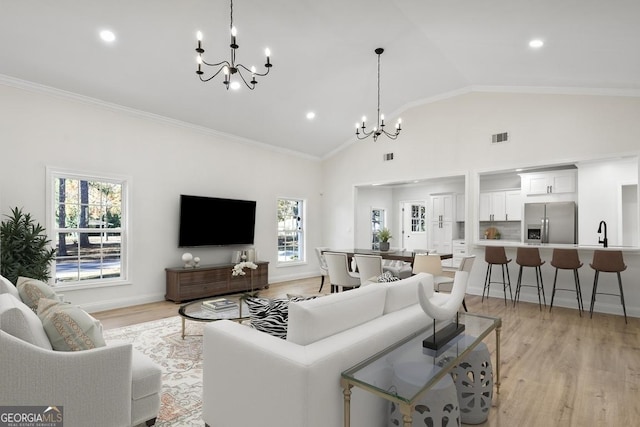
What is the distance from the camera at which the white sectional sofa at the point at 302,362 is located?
1.64 metres

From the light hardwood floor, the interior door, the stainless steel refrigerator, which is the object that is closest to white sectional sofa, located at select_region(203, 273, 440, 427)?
the light hardwood floor

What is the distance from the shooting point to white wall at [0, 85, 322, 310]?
14.6 feet

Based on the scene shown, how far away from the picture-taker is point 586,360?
11.1 ft

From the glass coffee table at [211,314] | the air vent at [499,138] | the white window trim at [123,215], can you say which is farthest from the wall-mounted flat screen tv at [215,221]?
the air vent at [499,138]

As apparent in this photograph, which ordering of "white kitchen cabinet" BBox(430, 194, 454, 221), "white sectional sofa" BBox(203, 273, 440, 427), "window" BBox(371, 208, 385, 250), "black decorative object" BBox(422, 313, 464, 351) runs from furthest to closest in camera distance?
"window" BBox(371, 208, 385, 250), "white kitchen cabinet" BBox(430, 194, 454, 221), "black decorative object" BBox(422, 313, 464, 351), "white sectional sofa" BBox(203, 273, 440, 427)

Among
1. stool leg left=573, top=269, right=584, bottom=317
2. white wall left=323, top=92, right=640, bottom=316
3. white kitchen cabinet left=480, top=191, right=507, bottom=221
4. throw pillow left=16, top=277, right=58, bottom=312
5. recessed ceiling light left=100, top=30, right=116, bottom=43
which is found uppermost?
recessed ceiling light left=100, top=30, right=116, bottom=43

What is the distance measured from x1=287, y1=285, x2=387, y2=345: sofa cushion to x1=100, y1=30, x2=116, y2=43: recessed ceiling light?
3964 mm

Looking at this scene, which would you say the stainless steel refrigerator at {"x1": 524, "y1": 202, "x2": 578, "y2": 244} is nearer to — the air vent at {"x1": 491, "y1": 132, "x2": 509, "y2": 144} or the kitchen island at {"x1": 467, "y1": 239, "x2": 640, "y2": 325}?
the kitchen island at {"x1": 467, "y1": 239, "x2": 640, "y2": 325}

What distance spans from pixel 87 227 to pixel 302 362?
4.93 metres

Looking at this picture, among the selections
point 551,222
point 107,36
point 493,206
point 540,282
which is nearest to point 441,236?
point 493,206

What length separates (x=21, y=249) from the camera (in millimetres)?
4000

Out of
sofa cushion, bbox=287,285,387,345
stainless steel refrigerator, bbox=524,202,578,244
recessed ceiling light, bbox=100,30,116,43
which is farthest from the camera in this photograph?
stainless steel refrigerator, bbox=524,202,578,244

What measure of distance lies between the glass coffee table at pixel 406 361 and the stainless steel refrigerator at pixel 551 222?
5.89m

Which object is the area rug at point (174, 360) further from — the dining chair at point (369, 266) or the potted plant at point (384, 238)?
the potted plant at point (384, 238)
